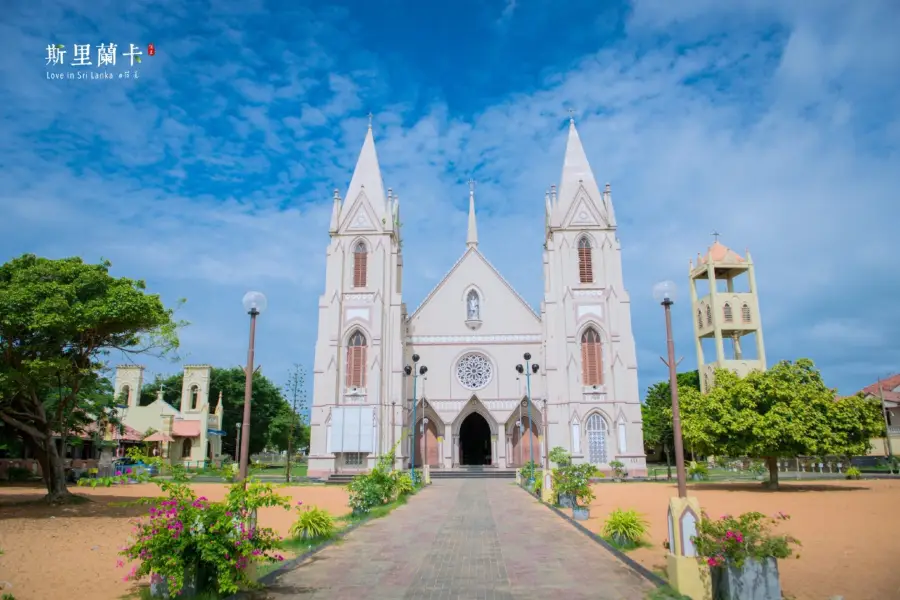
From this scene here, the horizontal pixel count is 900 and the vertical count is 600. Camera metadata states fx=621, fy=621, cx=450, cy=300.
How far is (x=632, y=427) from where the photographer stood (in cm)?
3759

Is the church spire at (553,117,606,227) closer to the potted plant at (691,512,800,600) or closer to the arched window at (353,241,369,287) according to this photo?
the arched window at (353,241,369,287)

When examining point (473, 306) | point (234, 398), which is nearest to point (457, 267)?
point (473, 306)

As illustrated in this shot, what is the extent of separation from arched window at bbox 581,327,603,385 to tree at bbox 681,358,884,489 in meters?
13.6

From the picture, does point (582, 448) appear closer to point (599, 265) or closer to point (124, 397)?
point (599, 265)

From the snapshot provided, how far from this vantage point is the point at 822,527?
13.8 meters

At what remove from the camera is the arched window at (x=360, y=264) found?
4066 centimetres

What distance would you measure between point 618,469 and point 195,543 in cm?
3085

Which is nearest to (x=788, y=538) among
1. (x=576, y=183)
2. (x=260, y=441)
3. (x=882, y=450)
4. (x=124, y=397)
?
(x=576, y=183)

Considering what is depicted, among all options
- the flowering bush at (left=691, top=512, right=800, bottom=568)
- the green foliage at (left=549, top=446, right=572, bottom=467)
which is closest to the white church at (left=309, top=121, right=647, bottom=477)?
the green foliage at (left=549, top=446, right=572, bottom=467)

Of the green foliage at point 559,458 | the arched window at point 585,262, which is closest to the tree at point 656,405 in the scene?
the arched window at point 585,262

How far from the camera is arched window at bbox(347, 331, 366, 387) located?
38.7 meters

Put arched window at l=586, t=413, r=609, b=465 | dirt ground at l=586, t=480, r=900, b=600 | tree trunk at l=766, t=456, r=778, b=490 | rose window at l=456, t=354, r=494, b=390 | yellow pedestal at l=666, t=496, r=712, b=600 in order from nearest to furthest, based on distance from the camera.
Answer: yellow pedestal at l=666, t=496, r=712, b=600 → dirt ground at l=586, t=480, r=900, b=600 → tree trunk at l=766, t=456, r=778, b=490 → arched window at l=586, t=413, r=609, b=465 → rose window at l=456, t=354, r=494, b=390

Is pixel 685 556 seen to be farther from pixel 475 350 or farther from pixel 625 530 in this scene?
pixel 475 350

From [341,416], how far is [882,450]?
135ft
